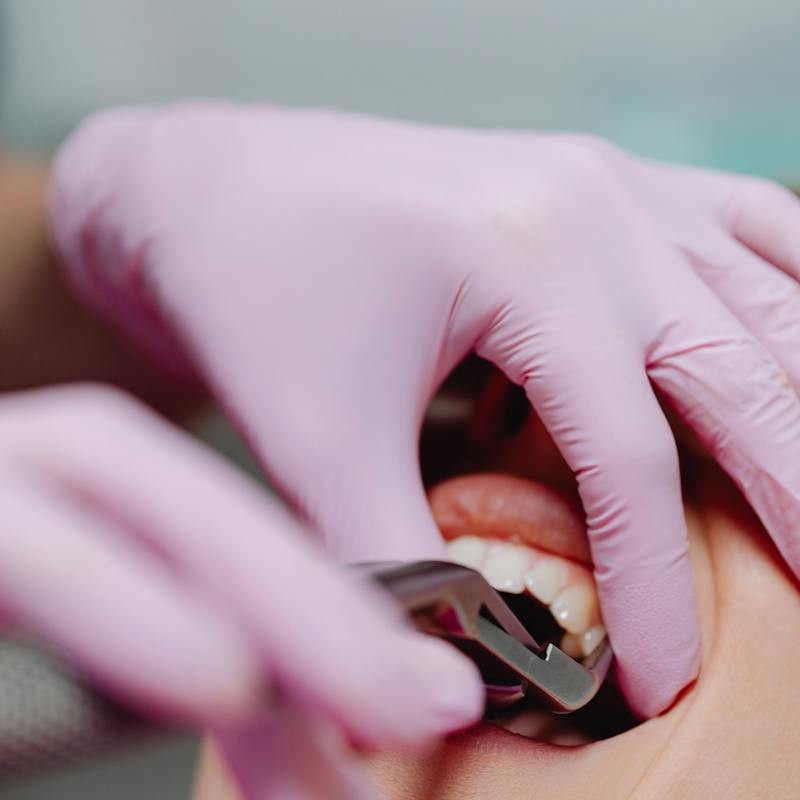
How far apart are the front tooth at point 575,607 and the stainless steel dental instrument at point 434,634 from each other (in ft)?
0.05

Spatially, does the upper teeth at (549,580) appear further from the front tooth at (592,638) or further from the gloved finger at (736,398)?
the gloved finger at (736,398)

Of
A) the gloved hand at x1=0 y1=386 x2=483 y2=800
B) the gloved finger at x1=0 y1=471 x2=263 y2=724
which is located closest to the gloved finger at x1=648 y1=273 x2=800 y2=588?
the gloved hand at x1=0 y1=386 x2=483 y2=800

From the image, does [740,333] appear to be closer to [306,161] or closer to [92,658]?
[306,161]

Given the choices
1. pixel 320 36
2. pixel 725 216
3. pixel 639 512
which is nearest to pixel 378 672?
pixel 639 512

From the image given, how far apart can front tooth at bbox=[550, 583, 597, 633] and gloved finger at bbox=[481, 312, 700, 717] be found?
0.05 meters

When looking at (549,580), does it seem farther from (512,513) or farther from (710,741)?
(710,741)

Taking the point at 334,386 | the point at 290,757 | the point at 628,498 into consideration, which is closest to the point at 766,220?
the point at 628,498

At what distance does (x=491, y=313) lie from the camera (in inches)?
34.8

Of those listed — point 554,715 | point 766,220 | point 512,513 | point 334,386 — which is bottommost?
point 554,715

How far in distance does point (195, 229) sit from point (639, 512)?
485 millimetres

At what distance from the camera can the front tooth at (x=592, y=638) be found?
2.92 ft

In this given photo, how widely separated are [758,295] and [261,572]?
2.26ft

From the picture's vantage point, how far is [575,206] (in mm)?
903

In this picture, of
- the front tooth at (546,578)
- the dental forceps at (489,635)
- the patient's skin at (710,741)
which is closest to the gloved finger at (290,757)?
the dental forceps at (489,635)
